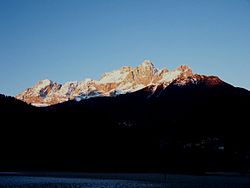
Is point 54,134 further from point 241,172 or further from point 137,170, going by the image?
point 241,172

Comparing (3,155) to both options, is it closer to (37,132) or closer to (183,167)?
(37,132)

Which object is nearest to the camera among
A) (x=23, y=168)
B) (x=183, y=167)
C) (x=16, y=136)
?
(x=23, y=168)

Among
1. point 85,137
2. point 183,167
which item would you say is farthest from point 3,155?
point 183,167

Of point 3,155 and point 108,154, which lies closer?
point 3,155

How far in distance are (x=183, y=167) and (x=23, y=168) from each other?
62876mm

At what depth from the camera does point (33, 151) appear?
180 metres

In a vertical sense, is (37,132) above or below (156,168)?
above

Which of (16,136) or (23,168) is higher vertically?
(16,136)

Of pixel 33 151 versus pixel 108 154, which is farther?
pixel 108 154

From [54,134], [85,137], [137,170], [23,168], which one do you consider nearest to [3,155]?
[23,168]

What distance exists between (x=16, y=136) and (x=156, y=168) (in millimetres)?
55007

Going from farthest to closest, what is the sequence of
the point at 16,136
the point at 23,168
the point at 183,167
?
the point at 183,167, the point at 16,136, the point at 23,168

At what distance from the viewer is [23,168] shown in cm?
17050

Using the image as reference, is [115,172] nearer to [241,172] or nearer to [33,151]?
[33,151]
